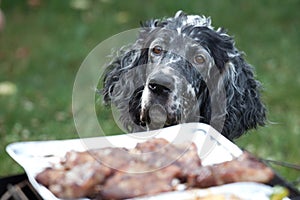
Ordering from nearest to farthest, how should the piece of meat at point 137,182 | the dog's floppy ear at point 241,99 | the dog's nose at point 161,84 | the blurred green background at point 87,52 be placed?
1. the piece of meat at point 137,182
2. the dog's nose at point 161,84
3. the dog's floppy ear at point 241,99
4. the blurred green background at point 87,52

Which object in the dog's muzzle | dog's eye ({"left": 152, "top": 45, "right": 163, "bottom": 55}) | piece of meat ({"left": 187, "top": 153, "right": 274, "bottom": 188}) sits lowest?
piece of meat ({"left": 187, "top": 153, "right": 274, "bottom": 188})

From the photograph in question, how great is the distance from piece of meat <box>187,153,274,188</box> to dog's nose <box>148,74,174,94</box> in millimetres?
403

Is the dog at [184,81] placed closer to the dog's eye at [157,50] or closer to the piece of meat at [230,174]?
the dog's eye at [157,50]

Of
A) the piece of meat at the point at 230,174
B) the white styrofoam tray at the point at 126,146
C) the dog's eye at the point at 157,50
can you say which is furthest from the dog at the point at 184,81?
the piece of meat at the point at 230,174

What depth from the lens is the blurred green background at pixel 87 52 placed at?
415 cm

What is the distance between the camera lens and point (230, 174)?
1807 millimetres

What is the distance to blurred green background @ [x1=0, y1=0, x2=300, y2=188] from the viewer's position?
4.15 meters

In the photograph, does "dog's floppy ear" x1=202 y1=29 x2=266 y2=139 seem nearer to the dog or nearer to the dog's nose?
the dog

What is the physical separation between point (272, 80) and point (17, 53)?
6.84 feet

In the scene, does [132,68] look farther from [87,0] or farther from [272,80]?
[87,0]

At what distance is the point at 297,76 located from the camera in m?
5.23

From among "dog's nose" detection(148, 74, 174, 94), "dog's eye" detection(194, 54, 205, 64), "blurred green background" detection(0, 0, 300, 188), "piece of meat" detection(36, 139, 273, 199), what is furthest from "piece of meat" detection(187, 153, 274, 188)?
"blurred green background" detection(0, 0, 300, 188)

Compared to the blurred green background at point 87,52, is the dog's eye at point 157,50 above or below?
above

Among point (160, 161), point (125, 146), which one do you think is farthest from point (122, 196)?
point (125, 146)
